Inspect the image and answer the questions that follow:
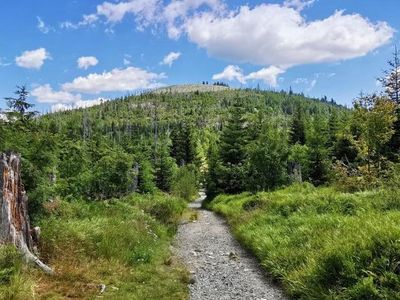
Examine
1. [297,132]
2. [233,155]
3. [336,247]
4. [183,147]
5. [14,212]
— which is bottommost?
[336,247]

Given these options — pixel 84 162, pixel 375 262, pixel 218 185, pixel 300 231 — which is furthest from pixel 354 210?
pixel 218 185

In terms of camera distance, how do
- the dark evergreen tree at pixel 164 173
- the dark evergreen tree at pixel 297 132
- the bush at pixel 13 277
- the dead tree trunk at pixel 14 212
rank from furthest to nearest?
1. the dark evergreen tree at pixel 297 132
2. the dark evergreen tree at pixel 164 173
3. the dead tree trunk at pixel 14 212
4. the bush at pixel 13 277

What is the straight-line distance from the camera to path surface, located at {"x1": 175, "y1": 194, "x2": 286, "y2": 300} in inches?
376

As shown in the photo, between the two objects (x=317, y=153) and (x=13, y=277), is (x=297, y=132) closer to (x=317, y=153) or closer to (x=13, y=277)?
(x=317, y=153)

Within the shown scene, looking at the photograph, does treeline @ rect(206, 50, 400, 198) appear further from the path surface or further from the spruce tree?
the path surface

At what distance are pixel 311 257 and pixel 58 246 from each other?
5.86 m

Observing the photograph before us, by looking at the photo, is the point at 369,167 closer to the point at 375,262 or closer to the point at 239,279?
the point at 239,279

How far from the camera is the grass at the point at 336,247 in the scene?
24.5 ft

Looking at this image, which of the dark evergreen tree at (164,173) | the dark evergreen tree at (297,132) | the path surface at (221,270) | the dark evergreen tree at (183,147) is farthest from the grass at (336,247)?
the dark evergreen tree at (183,147)

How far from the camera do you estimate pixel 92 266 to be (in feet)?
31.2

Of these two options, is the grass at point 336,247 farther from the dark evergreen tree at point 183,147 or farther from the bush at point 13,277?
the dark evergreen tree at point 183,147

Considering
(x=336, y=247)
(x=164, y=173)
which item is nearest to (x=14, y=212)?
(x=336, y=247)

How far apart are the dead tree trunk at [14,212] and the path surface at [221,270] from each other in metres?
3.74

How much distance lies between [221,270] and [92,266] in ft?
13.2
